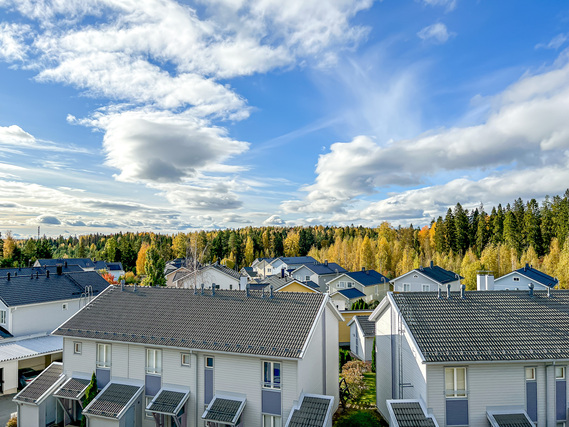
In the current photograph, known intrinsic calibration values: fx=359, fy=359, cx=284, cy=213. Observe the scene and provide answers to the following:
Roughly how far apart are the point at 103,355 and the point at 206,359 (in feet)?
19.5

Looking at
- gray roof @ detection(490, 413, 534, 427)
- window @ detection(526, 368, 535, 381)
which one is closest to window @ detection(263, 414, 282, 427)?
gray roof @ detection(490, 413, 534, 427)

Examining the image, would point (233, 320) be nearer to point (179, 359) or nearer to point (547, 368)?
point (179, 359)

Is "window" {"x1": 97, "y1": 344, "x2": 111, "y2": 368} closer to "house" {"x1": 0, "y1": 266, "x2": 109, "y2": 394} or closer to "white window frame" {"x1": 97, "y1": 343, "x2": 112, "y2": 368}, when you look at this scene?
"white window frame" {"x1": 97, "y1": 343, "x2": 112, "y2": 368}

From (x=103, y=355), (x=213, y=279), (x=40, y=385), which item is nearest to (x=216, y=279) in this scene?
(x=213, y=279)

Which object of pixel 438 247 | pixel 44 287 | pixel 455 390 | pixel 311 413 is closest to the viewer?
pixel 455 390

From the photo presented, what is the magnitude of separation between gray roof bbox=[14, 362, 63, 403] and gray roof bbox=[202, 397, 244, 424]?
9253 mm

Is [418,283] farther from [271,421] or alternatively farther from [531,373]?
[271,421]

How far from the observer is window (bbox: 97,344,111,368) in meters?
17.9

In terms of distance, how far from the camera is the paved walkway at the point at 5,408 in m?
19.1

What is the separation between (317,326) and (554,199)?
225 feet

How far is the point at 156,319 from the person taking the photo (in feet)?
59.8

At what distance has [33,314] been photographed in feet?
93.7

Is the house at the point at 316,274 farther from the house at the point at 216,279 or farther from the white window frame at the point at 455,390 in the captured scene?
the white window frame at the point at 455,390

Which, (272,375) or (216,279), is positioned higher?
(272,375)
